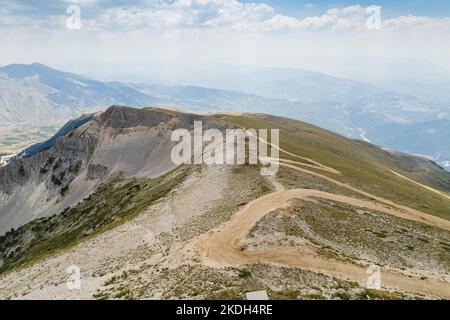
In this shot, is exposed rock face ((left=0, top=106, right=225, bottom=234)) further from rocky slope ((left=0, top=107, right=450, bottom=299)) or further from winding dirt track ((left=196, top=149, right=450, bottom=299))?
winding dirt track ((left=196, top=149, right=450, bottom=299))

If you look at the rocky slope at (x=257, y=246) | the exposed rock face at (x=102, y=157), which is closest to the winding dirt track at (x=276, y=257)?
the rocky slope at (x=257, y=246)

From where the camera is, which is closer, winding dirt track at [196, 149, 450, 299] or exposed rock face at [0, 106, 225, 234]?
winding dirt track at [196, 149, 450, 299]

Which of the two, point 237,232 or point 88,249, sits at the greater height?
point 237,232

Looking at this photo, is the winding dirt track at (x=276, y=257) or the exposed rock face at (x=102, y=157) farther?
the exposed rock face at (x=102, y=157)

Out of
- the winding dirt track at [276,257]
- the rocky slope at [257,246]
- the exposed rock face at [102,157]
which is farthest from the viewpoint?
the exposed rock face at [102,157]

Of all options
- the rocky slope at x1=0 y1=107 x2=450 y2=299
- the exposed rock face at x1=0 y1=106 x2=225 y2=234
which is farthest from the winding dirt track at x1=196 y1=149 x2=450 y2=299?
the exposed rock face at x1=0 y1=106 x2=225 y2=234

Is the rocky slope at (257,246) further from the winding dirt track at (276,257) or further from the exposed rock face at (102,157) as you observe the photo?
the exposed rock face at (102,157)

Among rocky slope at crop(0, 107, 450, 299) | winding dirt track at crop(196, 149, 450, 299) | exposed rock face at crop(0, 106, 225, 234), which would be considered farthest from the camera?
exposed rock face at crop(0, 106, 225, 234)
